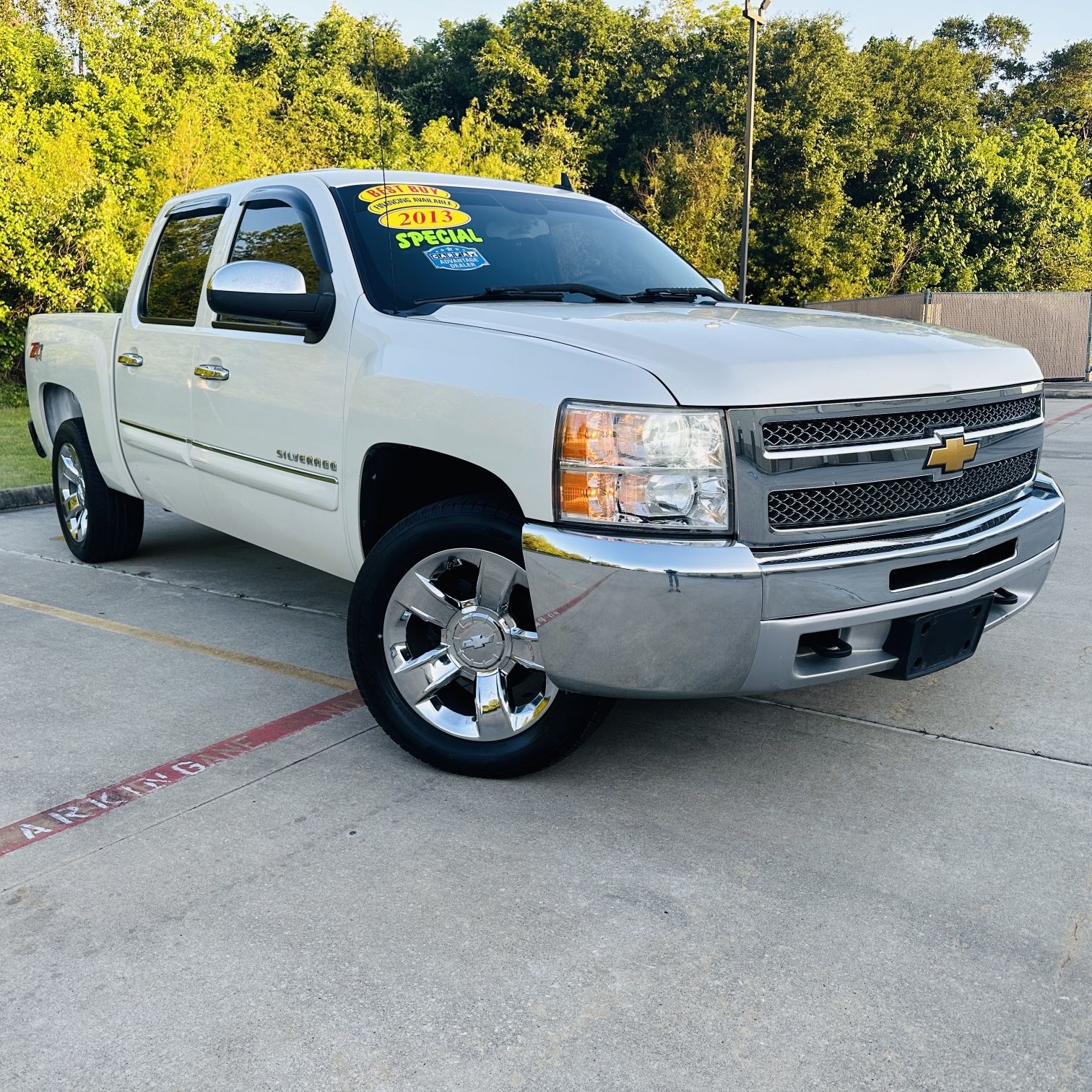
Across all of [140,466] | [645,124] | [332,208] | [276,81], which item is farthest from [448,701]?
[645,124]

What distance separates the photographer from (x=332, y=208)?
4234mm

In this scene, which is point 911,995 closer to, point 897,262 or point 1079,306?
point 1079,306

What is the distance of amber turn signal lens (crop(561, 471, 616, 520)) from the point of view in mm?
3018

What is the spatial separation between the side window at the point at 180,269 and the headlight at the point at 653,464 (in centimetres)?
259

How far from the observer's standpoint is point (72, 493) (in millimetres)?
6484

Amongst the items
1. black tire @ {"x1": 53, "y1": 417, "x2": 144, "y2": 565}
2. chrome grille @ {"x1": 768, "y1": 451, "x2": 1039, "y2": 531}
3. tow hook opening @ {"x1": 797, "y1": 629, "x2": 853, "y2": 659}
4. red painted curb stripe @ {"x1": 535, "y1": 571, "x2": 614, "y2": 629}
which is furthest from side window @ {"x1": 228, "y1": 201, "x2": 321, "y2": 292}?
tow hook opening @ {"x1": 797, "y1": 629, "x2": 853, "y2": 659}

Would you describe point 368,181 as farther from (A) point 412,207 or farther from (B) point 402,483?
(B) point 402,483

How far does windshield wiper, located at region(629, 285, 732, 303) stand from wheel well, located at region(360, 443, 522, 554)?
106cm

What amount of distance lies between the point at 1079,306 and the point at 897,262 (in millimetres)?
22721

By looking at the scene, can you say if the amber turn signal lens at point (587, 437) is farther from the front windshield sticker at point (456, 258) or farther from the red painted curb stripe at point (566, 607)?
the front windshield sticker at point (456, 258)

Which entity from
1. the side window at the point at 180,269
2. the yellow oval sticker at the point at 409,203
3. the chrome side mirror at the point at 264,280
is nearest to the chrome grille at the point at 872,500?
the chrome side mirror at the point at 264,280

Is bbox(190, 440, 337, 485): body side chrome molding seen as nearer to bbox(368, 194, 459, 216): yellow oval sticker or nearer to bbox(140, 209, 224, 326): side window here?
bbox(140, 209, 224, 326): side window

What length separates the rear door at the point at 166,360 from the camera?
495cm

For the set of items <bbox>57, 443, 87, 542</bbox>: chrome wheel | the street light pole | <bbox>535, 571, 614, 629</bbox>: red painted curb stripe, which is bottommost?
<bbox>57, 443, 87, 542</bbox>: chrome wheel
